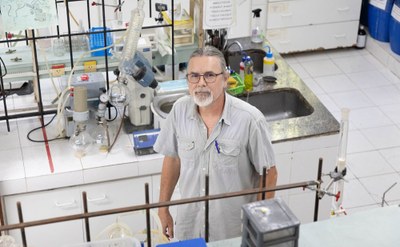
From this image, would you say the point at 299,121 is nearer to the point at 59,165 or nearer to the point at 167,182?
the point at 167,182

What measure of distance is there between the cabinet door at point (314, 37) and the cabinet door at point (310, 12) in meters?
0.06

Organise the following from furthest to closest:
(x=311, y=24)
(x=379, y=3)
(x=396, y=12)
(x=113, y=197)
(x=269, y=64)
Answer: (x=311, y=24), (x=379, y=3), (x=396, y=12), (x=269, y=64), (x=113, y=197)

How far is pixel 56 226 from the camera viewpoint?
3434mm

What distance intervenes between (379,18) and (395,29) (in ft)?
1.14

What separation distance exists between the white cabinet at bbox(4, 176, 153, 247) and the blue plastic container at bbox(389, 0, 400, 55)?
3364 millimetres

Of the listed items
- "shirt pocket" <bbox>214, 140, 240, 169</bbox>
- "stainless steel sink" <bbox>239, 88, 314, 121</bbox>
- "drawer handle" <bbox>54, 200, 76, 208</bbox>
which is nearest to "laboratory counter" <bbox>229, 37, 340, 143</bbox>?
"stainless steel sink" <bbox>239, 88, 314, 121</bbox>

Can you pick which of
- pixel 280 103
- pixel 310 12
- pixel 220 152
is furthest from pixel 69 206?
pixel 310 12

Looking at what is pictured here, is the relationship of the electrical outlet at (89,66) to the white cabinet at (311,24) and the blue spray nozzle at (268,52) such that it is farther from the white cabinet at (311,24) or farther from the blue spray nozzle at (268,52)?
the white cabinet at (311,24)

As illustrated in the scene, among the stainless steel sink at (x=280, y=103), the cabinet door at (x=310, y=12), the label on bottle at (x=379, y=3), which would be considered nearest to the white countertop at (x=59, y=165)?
the stainless steel sink at (x=280, y=103)

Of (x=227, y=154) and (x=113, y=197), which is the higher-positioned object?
(x=227, y=154)

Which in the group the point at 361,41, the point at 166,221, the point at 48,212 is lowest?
the point at 48,212

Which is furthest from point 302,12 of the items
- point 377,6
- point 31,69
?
point 31,69

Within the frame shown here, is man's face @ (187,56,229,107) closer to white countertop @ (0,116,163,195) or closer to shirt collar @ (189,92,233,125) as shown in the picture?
shirt collar @ (189,92,233,125)

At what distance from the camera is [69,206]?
134 inches
